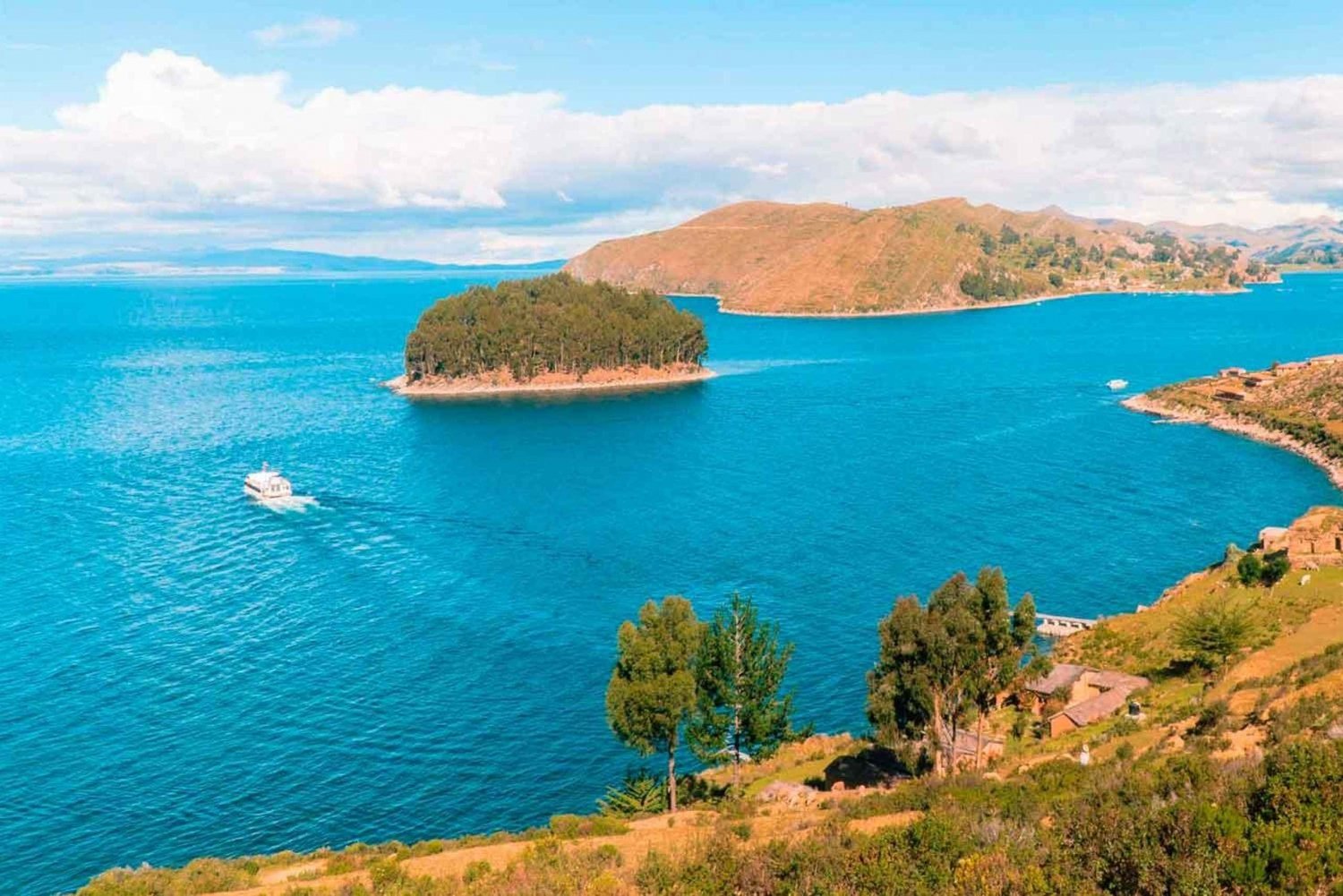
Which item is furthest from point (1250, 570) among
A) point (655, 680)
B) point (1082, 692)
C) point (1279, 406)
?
point (1279, 406)

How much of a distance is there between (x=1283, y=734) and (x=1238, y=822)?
14444 mm

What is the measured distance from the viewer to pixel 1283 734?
131 ft

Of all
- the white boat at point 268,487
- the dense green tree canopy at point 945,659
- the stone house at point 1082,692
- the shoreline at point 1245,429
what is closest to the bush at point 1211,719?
the dense green tree canopy at point 945,659

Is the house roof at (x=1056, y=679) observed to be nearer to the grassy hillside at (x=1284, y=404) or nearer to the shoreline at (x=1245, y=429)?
the shoreline at (x=1245, y=429)

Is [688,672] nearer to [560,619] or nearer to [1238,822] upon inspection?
[1238,822]

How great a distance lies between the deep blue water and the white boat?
3970mm

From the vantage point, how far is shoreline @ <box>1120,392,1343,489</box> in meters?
140

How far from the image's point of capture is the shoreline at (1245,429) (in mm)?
140125

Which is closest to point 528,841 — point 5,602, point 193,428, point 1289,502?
point 5,602

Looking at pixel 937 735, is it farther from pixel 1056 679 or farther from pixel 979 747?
pixel 1056 679

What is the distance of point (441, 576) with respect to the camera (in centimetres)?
10075

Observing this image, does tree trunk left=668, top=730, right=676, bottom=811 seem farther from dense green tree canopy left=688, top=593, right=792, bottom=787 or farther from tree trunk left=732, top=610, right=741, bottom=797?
tree trunk left=732, top=610, right=741, bottom=797

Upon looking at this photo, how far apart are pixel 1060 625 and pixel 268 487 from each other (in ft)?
329

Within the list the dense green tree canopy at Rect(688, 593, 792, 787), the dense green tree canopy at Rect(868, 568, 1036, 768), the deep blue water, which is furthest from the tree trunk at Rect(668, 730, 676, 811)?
the dense green tree canopy at Rect(868, 568, 1036, 768)
